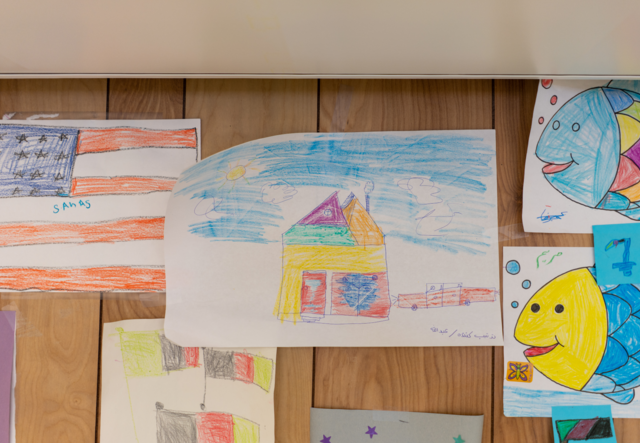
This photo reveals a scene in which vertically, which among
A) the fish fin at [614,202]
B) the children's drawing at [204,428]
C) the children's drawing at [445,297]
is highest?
the fish fin at [614,202]

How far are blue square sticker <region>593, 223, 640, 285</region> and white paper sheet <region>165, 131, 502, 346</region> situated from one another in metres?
0.14

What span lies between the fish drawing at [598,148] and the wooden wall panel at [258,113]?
32 cm

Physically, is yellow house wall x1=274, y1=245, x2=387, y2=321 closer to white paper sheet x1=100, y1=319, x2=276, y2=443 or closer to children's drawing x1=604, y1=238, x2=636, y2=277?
white paper sheet x1=100, y1=319, x2=276, y2=443

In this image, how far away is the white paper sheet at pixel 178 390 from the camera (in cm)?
56

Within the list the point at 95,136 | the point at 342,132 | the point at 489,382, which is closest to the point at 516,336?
the point at 489,382

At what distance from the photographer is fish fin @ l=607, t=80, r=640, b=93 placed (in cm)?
53

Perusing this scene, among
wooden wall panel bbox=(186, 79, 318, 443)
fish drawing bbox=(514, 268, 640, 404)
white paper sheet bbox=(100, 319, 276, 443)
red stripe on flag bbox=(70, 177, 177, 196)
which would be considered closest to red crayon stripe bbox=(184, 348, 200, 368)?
white paper sheet bbox=(100, 319, 276, 443)

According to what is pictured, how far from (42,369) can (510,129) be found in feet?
2.37

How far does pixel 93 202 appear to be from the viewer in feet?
1.84

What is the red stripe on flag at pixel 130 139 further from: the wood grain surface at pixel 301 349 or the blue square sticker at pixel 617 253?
the blue square sticker at pixel 617 253

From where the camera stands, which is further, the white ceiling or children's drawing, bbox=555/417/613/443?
children's drawing, bbox=555/417/613/443

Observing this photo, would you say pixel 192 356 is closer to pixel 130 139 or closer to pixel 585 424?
pixel 130 139

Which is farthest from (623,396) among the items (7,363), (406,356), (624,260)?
(7,363)

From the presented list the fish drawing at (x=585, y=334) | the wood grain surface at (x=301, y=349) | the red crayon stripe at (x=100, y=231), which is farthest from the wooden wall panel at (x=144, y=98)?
the fish drawing at (x=585, y=334)
